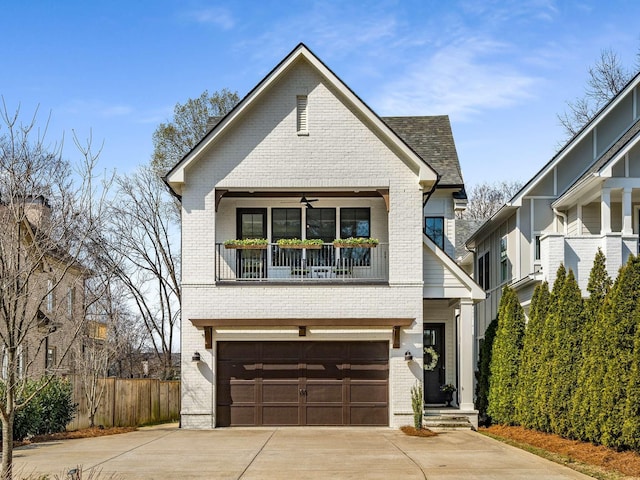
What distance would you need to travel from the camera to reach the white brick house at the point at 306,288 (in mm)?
20688

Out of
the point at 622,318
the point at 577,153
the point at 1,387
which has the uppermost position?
the point at 577,153

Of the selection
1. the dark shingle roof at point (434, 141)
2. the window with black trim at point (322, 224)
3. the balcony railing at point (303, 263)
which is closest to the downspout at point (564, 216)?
the dark shingle roof at point (434, 141)

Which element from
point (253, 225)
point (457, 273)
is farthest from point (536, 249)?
point (253, 225)

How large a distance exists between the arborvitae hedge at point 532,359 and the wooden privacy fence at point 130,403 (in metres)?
11.7

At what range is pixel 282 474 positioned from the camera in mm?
12648

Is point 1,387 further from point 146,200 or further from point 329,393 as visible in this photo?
point 146,200

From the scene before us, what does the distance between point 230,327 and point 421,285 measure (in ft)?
16.8

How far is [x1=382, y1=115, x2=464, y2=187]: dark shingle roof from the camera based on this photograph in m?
24.6

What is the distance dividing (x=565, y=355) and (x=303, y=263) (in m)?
7.49

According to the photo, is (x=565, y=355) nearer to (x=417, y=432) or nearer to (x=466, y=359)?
(x=417, y=432)

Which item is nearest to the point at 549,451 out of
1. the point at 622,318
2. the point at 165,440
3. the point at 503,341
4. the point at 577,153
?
the point at 622,318

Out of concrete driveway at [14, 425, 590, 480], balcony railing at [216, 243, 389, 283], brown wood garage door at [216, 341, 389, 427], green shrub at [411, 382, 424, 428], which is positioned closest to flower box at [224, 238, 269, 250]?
balcony railing at [216, 243, 389, 283]

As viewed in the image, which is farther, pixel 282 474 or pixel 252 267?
pixel 252 267

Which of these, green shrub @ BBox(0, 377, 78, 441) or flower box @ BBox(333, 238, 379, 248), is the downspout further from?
green shrub @ BBox(0, 377, 78, 441)
